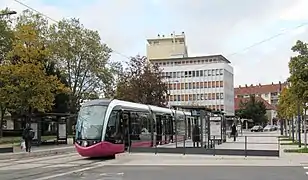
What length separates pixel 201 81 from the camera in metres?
140

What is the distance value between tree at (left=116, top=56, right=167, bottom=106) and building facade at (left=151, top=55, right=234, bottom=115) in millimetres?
69223

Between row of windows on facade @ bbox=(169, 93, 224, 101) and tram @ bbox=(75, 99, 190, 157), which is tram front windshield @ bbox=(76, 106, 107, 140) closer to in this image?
tram @ bbox=(75, 99, 190, 157)

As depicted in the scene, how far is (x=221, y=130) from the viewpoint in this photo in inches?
1465

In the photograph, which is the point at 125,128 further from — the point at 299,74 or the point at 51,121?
the point at 51,121

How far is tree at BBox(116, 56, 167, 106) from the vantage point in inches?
2542

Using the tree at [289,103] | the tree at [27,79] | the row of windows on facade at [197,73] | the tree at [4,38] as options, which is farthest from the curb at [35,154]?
the row of windows on facade at [197,73]

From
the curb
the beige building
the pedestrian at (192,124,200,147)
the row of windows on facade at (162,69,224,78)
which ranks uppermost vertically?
the beige building

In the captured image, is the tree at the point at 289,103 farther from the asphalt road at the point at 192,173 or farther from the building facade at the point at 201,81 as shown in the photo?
the building facade at the point at 201,81

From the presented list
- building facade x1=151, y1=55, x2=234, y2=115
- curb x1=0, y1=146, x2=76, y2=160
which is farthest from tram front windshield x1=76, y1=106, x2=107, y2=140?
building facade x1=151, y1=55, x2=234, y2=115

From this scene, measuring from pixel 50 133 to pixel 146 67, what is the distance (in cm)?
1476

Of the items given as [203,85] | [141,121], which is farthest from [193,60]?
[141,121]

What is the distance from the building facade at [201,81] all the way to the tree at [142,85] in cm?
6922

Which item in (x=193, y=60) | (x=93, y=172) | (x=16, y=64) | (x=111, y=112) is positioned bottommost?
(x=93, y=172)

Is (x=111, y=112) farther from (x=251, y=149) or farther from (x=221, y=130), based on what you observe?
(x=221, y=130)
